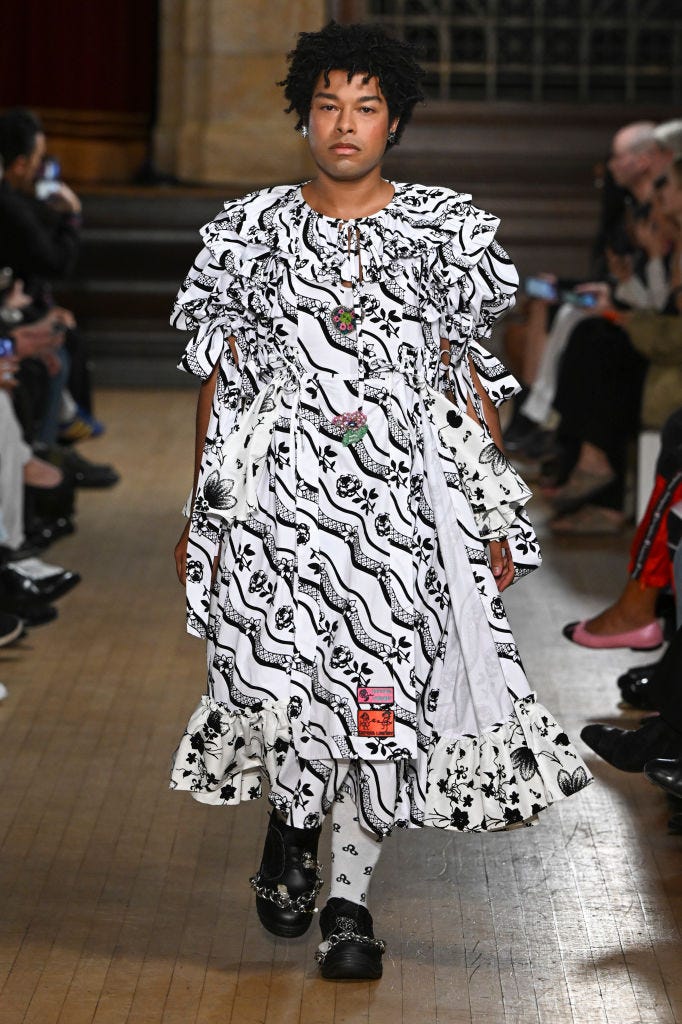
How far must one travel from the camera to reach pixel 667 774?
3.31 meters

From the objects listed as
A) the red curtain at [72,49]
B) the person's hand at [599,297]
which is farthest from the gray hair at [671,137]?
the red curtain at [72,49]

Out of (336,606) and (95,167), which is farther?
(95,167)

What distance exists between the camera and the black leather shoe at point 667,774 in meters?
3.30

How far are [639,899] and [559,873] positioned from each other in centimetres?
18

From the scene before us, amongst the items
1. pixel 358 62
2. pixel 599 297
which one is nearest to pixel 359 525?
pixel 358 62

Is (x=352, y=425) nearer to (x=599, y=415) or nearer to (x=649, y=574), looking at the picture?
(x=649, y=574)

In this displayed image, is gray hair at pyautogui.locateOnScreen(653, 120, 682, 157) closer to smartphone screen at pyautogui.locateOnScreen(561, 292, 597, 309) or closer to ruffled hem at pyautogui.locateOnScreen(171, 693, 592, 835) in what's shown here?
smartphone screen at pyautogui.locateOnScreen(561, 292, 597, 309)

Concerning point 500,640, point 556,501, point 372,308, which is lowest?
point 556,501

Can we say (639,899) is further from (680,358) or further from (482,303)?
(680,358)

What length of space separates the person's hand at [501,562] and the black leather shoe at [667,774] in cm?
59

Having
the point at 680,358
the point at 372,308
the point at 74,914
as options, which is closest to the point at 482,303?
the point at 372,308

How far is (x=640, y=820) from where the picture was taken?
362cm

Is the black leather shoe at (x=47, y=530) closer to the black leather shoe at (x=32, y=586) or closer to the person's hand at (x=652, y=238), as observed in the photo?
the black leather shoe at (x=32, y=586)

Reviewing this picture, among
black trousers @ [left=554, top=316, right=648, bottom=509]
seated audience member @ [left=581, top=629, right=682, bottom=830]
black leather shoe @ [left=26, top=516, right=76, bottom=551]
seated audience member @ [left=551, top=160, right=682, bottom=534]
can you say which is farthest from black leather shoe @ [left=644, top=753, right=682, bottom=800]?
black trousers @ [left=554, top=316, right=648, bottom=509]
